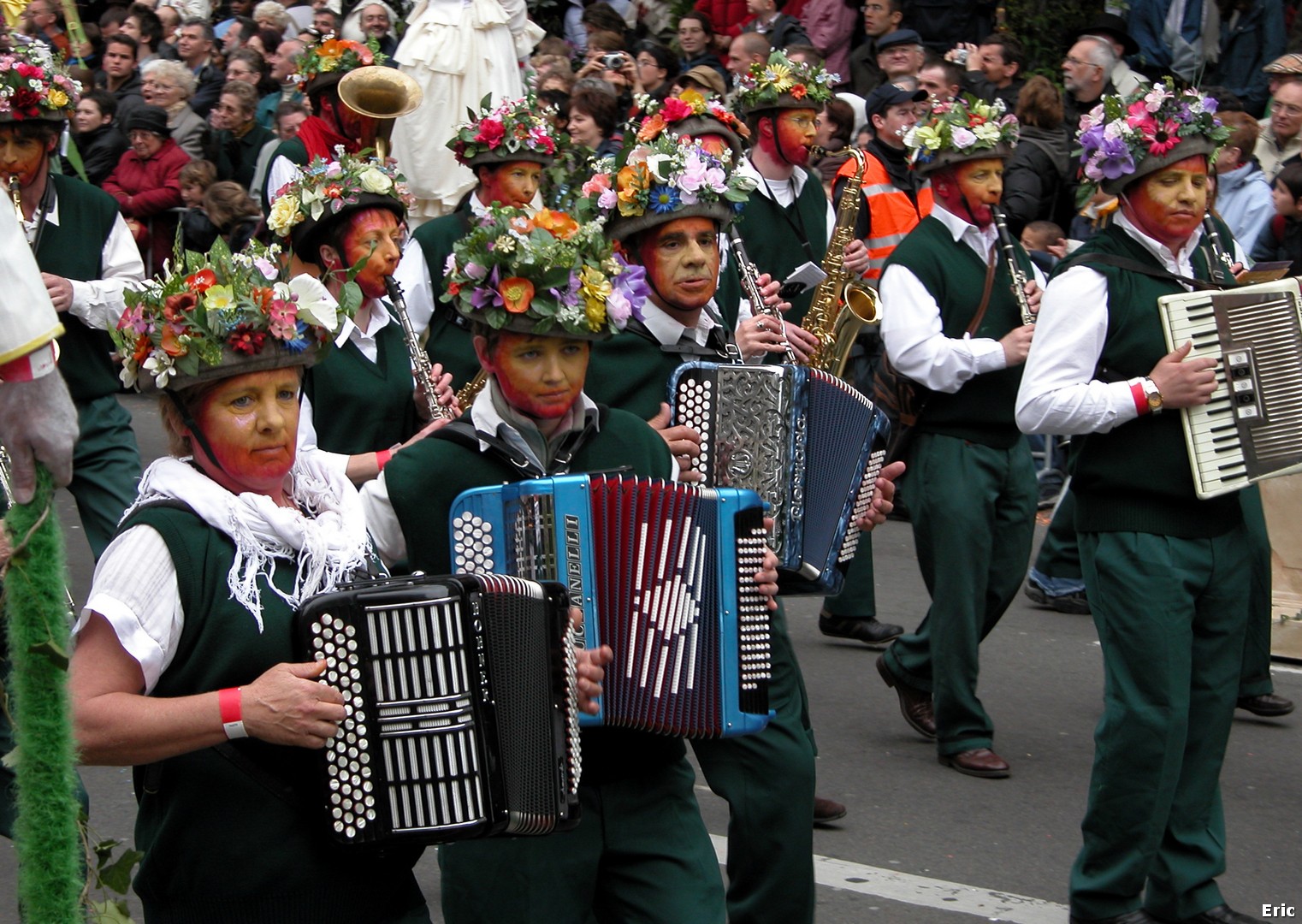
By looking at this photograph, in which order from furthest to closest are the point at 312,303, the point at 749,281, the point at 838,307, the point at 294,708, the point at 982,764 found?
the point at 838,307 → the point at 982,764 → the point at 749,281 → the point at 312,303 → the point at 294,708

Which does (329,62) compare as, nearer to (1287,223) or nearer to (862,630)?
(862,630)

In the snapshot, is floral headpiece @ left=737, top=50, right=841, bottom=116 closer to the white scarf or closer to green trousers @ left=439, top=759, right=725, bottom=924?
green trousers @ left=439, top=759, right=725, bottom=924

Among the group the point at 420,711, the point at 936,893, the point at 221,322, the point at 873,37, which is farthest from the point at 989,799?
the point at 873,37

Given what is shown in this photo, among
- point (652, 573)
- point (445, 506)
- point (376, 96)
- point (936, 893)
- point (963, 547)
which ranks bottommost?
point (936, 893)

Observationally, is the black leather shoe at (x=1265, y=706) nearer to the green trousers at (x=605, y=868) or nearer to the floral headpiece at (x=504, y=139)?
the floral headpiece at (x=504, y=139)

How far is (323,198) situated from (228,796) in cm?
319

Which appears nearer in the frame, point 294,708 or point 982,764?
point 294,708

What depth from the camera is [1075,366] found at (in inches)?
202

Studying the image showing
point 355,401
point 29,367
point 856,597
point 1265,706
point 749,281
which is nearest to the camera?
point 29,367

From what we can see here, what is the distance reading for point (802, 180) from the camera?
8242 mm

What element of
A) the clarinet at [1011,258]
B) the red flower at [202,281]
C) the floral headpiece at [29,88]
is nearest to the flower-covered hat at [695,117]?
the clarinet at [1011,258]

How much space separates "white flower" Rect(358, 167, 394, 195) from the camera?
6160 millimetres

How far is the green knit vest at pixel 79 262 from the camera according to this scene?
22.4ft

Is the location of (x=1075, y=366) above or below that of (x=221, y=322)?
below
